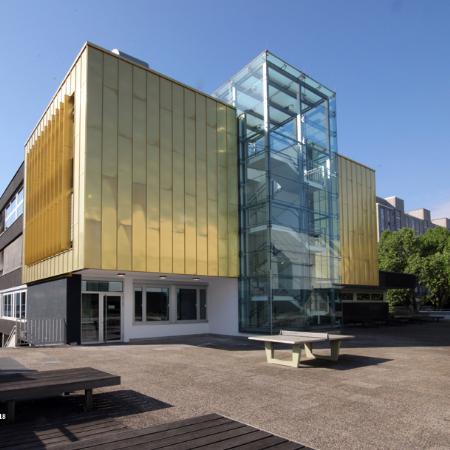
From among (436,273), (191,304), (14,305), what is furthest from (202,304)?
(436,273)

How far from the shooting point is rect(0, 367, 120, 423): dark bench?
613 centimetres

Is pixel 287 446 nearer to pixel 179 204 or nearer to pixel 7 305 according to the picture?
pixel 179 204

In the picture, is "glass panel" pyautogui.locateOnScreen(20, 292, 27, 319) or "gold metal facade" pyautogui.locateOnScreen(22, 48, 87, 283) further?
"glass panel" pyautogui.locateOnScreen(20, 292, 27, 319)

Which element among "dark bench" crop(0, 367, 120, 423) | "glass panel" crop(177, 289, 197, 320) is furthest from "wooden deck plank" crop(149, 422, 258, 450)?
"glass panel" crop(177, 289, 197, 320)

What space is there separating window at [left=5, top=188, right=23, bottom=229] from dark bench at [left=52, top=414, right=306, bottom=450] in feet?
86.1

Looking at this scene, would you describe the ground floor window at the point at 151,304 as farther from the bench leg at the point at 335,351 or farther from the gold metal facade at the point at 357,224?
the gold metal facade at the point at 357,224

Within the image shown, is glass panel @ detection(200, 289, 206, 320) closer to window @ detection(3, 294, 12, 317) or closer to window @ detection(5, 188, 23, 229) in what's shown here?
window @ detection(5, 188, 23, 229)

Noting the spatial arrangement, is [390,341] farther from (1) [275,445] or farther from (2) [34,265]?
(2) [34,265]

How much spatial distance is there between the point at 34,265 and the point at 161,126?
10204 millimetres

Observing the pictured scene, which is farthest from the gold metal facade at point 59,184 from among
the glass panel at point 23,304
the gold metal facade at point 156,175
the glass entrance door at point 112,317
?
the glass panel at point 23,304

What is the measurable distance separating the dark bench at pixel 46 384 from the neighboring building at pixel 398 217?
393ft

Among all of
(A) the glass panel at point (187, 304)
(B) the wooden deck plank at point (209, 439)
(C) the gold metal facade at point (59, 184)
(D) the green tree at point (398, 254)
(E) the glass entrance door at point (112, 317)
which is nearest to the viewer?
(B) the wooden deck plank at point (209, 439)

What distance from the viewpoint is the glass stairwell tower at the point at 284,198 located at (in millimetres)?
19719

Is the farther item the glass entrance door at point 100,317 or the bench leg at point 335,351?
the glass entrance door at point 100,317
